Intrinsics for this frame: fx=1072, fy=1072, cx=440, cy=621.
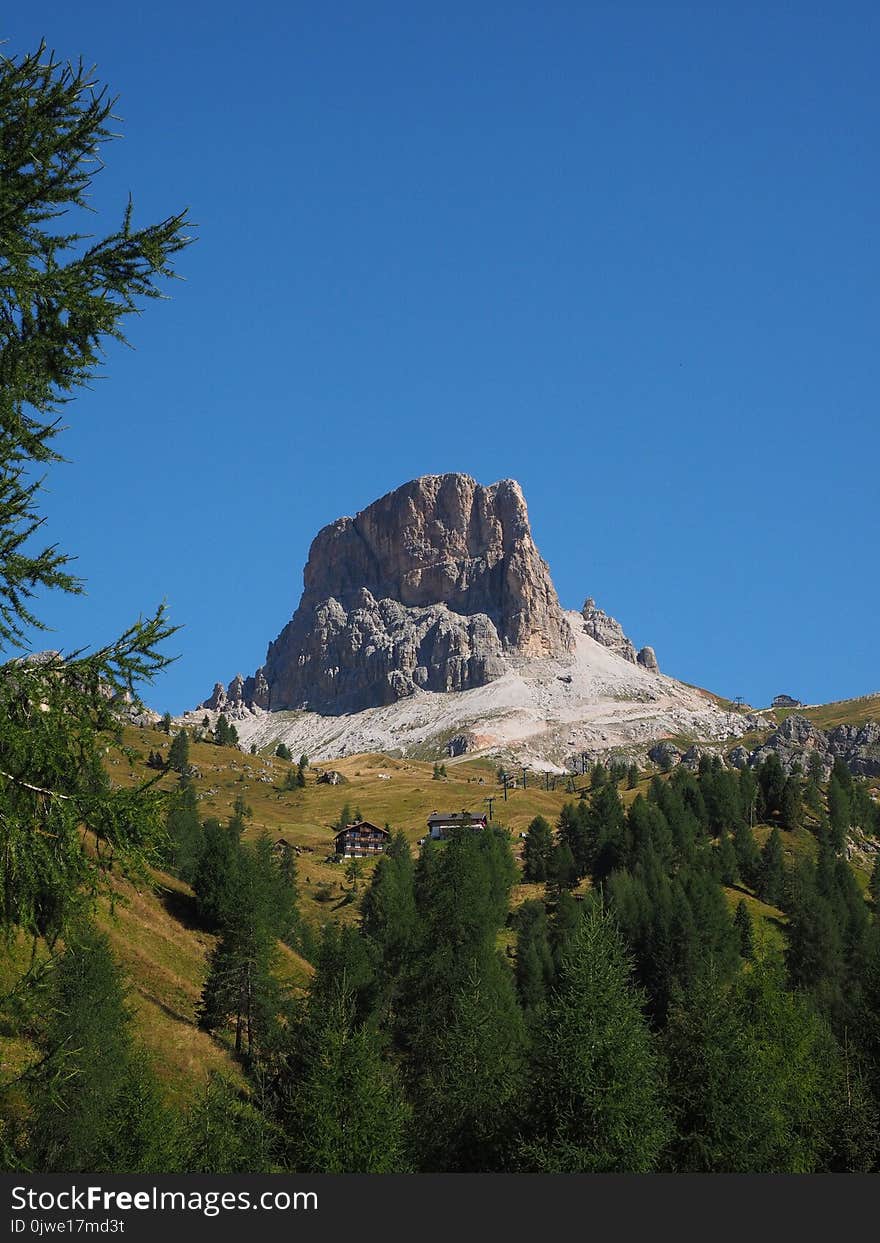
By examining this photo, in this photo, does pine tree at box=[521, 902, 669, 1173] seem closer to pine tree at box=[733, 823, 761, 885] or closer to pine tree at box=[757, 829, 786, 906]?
pine tree at box=[757, 829, 786, 906]

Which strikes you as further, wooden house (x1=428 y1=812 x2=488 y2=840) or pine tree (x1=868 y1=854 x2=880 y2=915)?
wooden house (x1=428 y1=812 x2=488 y2=840)

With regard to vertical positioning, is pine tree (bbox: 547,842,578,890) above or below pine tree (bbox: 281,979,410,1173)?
above

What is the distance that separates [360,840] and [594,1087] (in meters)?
138

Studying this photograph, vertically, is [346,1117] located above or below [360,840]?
below

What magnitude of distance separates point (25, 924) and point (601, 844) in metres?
125

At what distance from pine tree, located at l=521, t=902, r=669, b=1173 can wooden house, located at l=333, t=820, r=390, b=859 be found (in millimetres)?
130861

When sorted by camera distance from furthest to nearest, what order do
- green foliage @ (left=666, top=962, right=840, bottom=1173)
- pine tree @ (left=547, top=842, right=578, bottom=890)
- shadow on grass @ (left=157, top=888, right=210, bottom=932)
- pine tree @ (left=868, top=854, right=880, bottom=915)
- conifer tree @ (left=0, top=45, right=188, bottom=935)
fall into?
pine tree @ (left=547, top=842, right=578, bottom=890), pine tree @ (left=868, top=854, right=880, bottom=915), shadow on grass @ (left=157, top=888, right=210, bottom=932), green foliage @ (left=666, top=962, right=840, bottom=1173), conifer tree @ (left=0, top=45, right=188, bottom=935)

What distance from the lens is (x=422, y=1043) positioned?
57219 mm

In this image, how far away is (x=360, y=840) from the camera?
165m

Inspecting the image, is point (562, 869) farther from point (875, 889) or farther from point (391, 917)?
point (391, 917)

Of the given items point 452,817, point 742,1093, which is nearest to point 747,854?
point 452,817

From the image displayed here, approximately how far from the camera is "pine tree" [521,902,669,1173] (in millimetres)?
29375

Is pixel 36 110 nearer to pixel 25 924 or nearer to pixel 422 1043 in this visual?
pixel 25 924

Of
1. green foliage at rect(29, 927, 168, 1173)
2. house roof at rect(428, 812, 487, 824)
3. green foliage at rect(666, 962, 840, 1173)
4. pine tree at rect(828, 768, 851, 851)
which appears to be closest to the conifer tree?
green foliage at rect(29, 927, 168, 1173)
